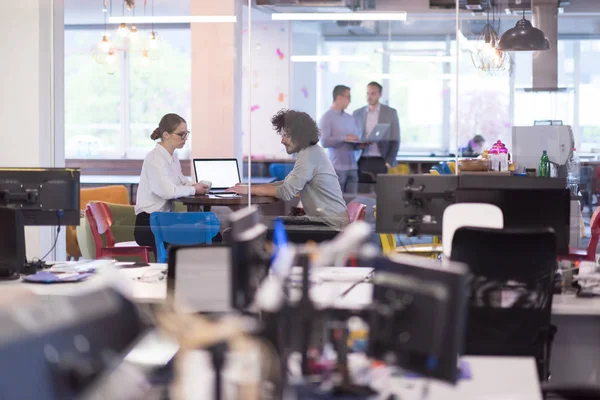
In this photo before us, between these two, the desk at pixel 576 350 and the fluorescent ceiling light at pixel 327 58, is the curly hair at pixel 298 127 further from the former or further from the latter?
the desk at pixel 576 350

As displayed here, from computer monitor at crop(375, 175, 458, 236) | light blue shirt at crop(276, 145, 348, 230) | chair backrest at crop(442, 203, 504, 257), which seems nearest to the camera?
chair backrest at crop(442, 203, 504, 257)

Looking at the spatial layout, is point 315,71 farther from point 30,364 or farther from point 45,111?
point 30,364

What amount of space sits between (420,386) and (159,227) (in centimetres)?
421

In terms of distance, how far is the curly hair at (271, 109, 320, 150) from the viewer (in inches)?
255

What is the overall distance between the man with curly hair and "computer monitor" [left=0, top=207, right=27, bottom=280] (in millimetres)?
2338

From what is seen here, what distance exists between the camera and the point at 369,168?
6859mm

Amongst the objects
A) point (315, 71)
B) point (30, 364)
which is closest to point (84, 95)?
point (315, 71)

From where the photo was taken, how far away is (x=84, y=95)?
23.7ft

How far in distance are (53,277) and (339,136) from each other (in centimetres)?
297

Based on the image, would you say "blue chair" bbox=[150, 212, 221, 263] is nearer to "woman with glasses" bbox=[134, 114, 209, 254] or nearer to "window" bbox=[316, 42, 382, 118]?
"woman with glasses" bbox=[134, 114, 209, 254]

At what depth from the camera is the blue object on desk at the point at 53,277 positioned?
14.5ft

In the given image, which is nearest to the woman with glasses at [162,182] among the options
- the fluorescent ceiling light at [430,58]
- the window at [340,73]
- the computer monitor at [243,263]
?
the window at [340,73]

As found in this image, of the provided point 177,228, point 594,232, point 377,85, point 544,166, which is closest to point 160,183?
point 177,228

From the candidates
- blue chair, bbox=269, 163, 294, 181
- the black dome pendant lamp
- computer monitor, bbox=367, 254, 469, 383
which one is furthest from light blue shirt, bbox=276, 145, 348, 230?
computer monitor, bbox=367, 254, 469, 383
